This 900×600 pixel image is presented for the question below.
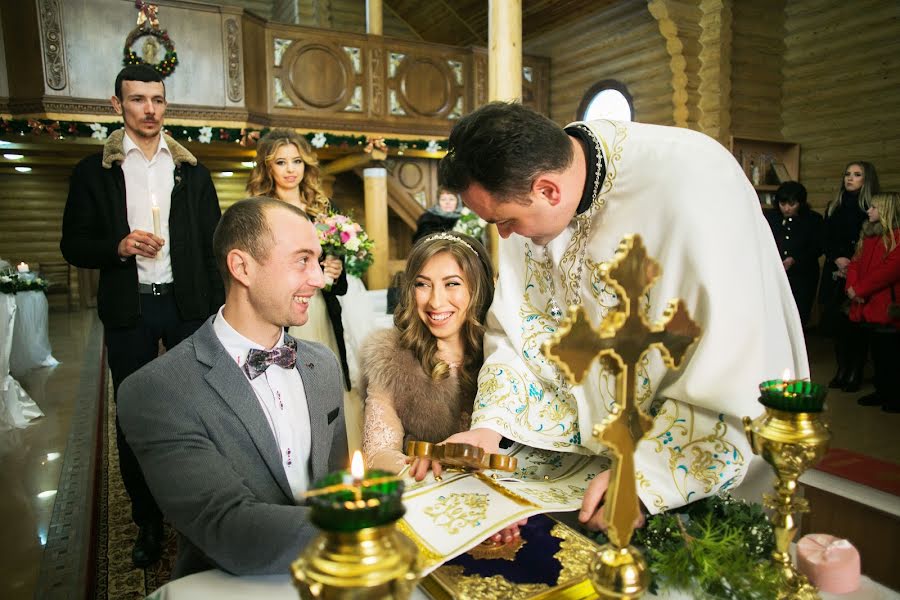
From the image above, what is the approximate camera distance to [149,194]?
310cm

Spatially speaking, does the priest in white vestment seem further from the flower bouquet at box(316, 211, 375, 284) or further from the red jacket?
Result: the red jacket

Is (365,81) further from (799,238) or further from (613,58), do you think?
(799,238)

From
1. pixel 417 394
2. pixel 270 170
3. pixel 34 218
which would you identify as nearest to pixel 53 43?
pixel 270 170

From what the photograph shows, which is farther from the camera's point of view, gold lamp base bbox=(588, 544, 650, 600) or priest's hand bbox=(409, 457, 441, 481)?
priest's hand bbox=(409, 457, 441, 481)

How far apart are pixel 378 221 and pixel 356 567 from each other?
1030 cm

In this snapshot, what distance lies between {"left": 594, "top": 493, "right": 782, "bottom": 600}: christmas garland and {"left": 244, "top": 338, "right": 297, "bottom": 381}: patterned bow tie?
3.38 ft

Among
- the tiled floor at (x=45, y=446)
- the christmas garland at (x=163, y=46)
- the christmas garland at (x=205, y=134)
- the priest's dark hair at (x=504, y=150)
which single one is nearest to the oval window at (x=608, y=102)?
the christmas garland at (x=205, y=134)

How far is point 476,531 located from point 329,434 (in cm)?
83

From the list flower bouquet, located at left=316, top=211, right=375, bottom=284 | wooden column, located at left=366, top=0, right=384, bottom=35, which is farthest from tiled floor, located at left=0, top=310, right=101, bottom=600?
wooden column, located at left=366, top=0, right=384, bottom=35

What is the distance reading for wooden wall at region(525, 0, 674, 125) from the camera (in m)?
9.60

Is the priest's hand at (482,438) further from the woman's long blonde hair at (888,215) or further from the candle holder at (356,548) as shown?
the woman's long blonde hair at (888,215)

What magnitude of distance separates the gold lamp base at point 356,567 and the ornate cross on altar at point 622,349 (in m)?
0.34

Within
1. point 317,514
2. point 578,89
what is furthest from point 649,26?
point 317,514

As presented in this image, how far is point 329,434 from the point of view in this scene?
198 centimetres
